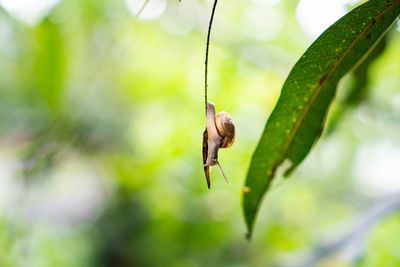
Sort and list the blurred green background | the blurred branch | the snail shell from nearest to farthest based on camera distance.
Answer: the snail shell < the blurred branch < the blurred green background

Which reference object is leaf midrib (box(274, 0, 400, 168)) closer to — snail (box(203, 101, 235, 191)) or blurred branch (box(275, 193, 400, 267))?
snail (box(203, 101, 235, 191))

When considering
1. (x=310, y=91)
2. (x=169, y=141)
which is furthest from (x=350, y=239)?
(x=169, y=141)

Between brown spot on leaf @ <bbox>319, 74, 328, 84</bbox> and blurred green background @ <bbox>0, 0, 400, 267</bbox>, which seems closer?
brown spot on leaf @ <bbox>319, 74, 328, 84</bbox>

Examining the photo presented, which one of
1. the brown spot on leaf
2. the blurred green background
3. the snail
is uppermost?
the brown spot on leaf

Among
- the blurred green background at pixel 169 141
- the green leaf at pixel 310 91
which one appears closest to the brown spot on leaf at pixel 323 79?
the green leaf at pixel 310 91

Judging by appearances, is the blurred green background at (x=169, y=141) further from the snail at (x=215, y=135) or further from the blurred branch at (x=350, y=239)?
the snail at (x=215, y=135)

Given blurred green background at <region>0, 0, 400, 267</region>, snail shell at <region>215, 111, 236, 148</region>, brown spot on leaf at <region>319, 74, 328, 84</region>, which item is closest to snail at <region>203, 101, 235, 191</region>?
snail shell at <region>215, 111, 236, 148</region>

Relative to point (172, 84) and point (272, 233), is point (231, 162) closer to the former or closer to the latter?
point (272, 233)
